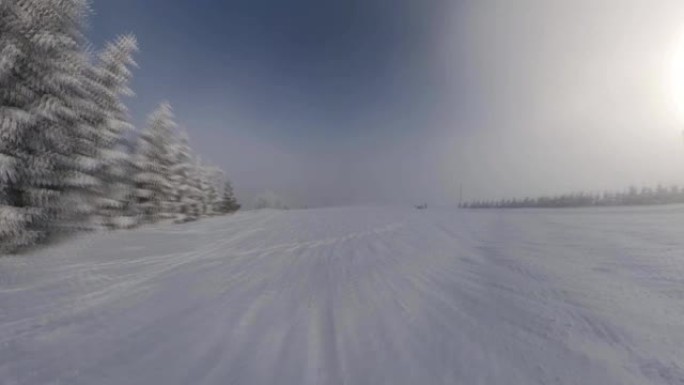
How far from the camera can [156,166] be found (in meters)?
24.7

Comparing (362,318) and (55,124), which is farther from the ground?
(55,124)

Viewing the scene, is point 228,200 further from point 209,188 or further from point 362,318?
point 362,318

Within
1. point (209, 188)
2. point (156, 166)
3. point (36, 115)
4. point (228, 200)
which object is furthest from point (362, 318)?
point (228, 200)

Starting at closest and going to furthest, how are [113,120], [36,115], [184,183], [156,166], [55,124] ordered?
[36,115] → [55,124] → [113,120] → [156,166] → [184,183]

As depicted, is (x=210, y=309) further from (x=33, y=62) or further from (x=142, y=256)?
(x=33, y=62)

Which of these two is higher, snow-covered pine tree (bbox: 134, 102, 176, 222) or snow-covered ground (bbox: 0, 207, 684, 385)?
snow-covered pine tree (bbox: 134, 102, 176, 222)

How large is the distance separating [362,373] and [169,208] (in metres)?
26.3

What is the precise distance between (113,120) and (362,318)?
17200 mm

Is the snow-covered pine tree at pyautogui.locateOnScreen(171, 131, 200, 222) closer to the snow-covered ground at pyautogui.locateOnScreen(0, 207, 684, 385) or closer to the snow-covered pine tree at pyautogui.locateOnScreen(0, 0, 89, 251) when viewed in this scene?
the snow-covered pine tree at pyautogui.locateOnScreen(0, 0, 89, 251)

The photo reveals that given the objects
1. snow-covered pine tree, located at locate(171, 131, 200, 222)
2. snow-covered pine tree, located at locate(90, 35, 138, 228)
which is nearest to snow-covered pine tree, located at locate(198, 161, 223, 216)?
snow-covered pine tree, located at locate(171, 131, 200, 222)

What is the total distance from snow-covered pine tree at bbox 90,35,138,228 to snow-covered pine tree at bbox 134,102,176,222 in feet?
18.6

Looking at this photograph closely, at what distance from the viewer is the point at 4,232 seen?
920 cm

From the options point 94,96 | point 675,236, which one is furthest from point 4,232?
point 675,236

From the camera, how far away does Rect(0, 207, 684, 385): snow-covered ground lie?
3.42 meters
